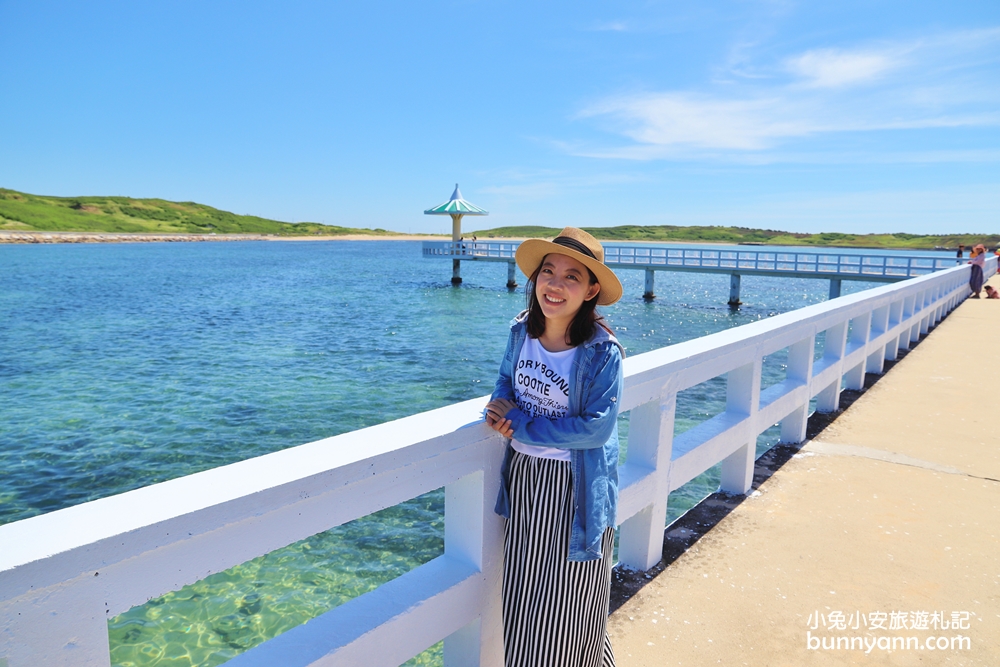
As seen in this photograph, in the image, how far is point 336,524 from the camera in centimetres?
153

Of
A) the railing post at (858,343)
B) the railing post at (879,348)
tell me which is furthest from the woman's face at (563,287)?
the railing post at (879,348)

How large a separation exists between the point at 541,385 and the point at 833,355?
13.8ft

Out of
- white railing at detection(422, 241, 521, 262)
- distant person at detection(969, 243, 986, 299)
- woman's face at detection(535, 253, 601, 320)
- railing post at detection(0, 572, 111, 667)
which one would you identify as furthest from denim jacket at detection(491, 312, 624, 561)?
white railing at detection(422, 241, 521, 262)

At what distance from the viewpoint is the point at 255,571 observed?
5.98 m

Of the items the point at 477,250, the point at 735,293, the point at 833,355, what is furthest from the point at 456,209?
the point at 833,355

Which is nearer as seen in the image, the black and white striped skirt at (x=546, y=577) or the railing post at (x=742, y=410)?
the black and white striped skirt at (x=546, y=577)

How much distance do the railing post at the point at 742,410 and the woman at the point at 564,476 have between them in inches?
72.0

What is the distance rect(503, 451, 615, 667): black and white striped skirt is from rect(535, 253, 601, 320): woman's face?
0.46 metres

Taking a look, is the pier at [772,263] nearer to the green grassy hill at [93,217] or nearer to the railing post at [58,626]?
the railing post at [58,626]

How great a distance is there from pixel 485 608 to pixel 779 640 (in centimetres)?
132

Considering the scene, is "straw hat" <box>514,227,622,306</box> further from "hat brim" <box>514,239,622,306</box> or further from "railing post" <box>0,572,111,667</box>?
"railing post" <box>0,572,111,667</box>

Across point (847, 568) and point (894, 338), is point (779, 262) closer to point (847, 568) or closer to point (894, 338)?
point (894, 338)

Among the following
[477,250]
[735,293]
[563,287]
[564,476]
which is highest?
[563,287]

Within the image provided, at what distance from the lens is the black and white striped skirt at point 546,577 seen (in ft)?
6.45
